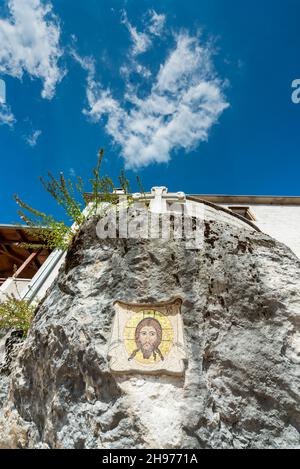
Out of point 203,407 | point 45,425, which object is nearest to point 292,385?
point 203,407

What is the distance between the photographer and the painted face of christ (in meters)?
3.63

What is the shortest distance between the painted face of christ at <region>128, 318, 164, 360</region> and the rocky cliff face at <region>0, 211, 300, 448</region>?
270 mm

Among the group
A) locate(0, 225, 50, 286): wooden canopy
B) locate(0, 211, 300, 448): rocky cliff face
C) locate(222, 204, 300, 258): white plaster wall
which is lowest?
locate(0, 211, 300, 448): rocky cliff face

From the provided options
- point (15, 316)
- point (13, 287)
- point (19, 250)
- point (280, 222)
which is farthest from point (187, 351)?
point (280, 222)

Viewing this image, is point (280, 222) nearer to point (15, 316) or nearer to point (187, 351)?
point (187, 351)

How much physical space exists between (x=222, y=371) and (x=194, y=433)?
36.2 inches

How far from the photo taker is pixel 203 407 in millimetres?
3275

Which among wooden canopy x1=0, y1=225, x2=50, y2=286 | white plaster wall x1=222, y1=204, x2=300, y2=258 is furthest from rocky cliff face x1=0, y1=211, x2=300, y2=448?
white plaster wall x1=222, y1=204, x2=300, y2=258

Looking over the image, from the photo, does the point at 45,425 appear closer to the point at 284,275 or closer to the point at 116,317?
the point at 116,317

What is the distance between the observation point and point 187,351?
147 inches

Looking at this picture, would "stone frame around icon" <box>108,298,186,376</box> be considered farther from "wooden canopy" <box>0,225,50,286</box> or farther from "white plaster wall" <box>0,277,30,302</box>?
"wooden canopy" <box>0,225,50,286</box>

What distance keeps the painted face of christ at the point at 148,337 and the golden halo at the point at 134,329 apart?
35mm

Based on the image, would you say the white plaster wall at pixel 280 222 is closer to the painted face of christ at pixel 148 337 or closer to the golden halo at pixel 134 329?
the golden halo at pixel 134 329

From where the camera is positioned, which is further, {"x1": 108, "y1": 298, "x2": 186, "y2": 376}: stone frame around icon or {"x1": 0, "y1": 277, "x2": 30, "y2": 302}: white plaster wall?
{"x1": 0, "y1": 277, "x2": 30, "y2": 302}: white plaster wall
